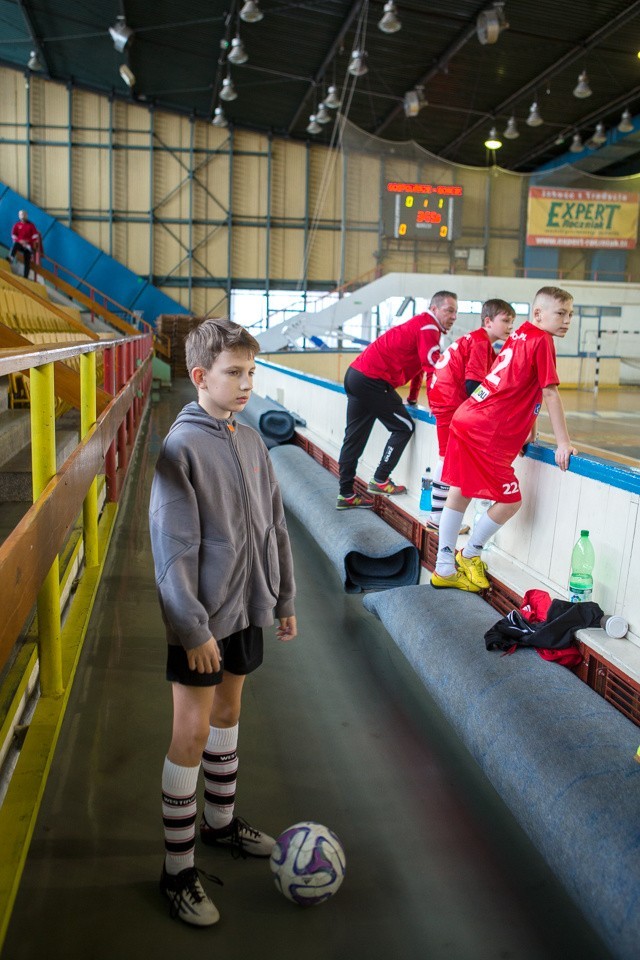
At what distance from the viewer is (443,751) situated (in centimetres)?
306

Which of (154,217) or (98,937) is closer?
(98,937)

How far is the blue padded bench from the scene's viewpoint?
1.96 m

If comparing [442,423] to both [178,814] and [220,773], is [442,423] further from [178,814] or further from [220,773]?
[178,814]

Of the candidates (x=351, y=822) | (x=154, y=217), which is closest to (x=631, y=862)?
(x=351, y=822)

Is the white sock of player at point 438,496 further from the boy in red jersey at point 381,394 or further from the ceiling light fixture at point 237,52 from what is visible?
the ceiling light fixture at point 237,52

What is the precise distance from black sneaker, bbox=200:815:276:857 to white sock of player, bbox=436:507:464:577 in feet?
6.33

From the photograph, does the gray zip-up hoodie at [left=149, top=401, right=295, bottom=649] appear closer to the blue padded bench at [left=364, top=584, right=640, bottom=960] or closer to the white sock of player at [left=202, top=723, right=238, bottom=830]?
the white sock of player at [left=202, top=723, right=238, bottom=830]

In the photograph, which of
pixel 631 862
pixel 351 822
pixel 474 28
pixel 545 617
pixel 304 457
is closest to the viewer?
pixel 631 862

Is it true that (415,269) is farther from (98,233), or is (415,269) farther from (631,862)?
(631,862)

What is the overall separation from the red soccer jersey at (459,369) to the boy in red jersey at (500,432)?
2.37 feet

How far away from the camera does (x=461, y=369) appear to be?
480 cm

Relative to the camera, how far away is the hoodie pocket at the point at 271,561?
2275 millimetres

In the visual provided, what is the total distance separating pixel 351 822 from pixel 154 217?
91.3 feet

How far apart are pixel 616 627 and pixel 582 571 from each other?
416 mm
